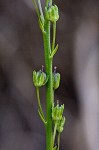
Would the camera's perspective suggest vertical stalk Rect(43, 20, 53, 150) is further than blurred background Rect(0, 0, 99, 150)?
No

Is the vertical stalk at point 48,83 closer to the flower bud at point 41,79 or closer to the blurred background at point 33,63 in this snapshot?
the flower bud at point 41,79

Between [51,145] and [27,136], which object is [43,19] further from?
[27,136]

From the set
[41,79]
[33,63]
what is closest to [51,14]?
[41,79]

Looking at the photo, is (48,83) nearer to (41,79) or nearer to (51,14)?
(41,79)

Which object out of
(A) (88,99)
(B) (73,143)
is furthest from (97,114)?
(B) (73,143)

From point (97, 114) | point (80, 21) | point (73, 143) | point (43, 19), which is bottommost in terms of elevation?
point (73, 143)

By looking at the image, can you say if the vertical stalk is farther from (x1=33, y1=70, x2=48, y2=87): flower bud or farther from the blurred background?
the blurred background

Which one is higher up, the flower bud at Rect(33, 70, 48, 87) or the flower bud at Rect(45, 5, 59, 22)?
the flower bud at Rect(45, 5, 59, 22)

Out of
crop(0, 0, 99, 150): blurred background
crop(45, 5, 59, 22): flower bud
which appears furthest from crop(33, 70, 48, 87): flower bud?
crop(0, 0, 99, 150): blurred background
